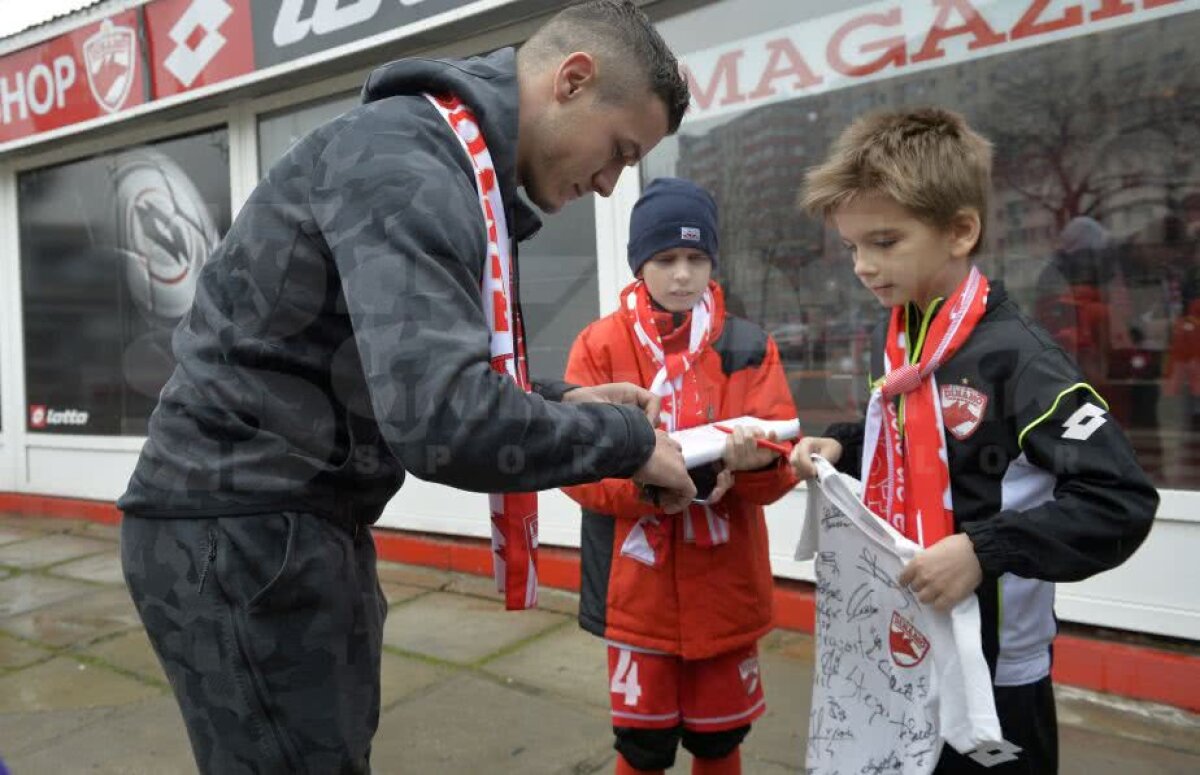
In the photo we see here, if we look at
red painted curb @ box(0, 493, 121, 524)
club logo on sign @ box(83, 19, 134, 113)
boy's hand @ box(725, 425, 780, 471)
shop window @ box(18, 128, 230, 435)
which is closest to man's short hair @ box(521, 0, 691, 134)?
boy's hand @ box(725, 425, 780, 471)

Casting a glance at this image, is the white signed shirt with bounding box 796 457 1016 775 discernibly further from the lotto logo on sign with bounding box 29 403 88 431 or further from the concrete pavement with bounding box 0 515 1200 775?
the lotto logo on sign with bounding box 29 403 88 431

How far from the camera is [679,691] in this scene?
2.55m

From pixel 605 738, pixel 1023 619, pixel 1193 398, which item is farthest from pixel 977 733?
pixel 1193 398

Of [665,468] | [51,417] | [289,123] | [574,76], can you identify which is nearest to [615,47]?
[574,76]

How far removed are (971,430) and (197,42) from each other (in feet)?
18.5

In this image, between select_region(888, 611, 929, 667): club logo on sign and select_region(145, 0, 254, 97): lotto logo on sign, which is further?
select_region(145, 0, 254, 97): lotto logo on sign

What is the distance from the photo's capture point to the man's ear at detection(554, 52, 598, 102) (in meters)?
1.63

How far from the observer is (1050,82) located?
145 inches

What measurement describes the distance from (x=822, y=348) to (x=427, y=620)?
231 centimetres

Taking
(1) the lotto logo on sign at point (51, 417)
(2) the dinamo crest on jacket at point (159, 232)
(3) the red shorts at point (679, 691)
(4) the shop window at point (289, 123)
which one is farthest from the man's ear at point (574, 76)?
(1) the lotto logo on sign at point (51, 417)

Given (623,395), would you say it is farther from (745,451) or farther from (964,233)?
(964,233)

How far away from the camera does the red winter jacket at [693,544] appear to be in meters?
2.45

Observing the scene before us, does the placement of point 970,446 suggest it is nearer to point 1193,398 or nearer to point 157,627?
point 157,627

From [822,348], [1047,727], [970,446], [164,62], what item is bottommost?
[1047,727]
